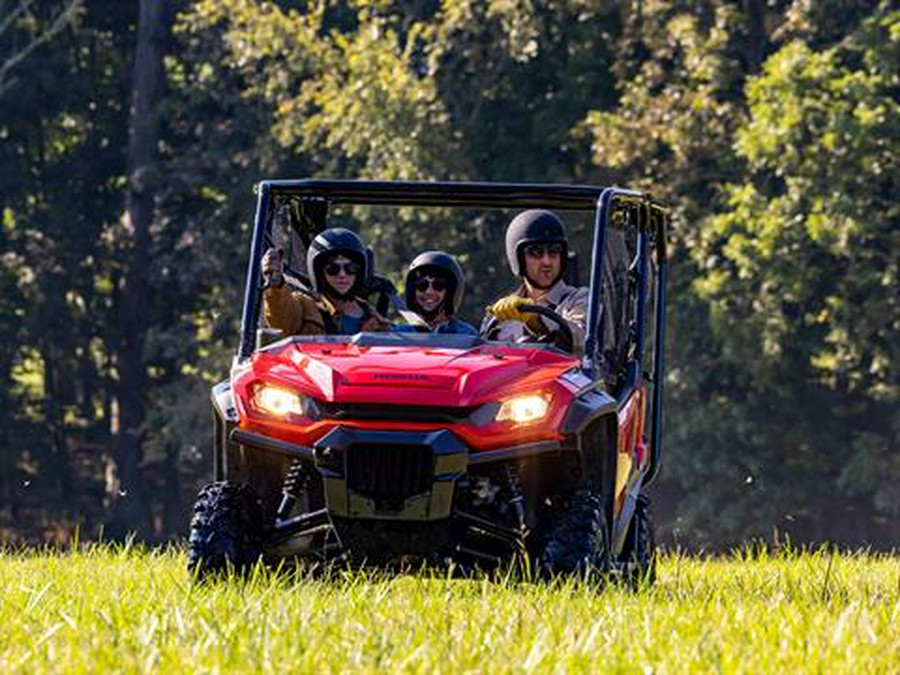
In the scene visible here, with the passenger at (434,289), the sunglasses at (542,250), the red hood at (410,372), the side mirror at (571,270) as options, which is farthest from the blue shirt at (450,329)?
the red hood at (410,372)

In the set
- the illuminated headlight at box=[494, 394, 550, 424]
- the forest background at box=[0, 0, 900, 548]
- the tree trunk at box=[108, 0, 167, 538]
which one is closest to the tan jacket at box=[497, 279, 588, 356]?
the illuminated headlight at box=[494, 394, 550, 424]

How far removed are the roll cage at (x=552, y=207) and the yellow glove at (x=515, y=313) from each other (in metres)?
0.43

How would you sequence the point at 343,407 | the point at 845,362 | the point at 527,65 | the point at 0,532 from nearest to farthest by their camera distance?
the point at 343,407 → the point at 845,362 → the point at 527,65 → the point at 0,532

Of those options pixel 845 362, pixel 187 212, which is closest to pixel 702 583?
pixel 845 362

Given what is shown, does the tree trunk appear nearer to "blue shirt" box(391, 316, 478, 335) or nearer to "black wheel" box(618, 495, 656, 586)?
"black wheel" box(618, 495, 656, 586)

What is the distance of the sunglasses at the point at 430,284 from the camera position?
1230cm

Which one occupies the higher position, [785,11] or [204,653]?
[785,11]

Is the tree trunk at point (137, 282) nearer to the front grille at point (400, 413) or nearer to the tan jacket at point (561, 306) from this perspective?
the tan jacket at point (561, 306)

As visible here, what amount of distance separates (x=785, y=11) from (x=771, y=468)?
262 inches

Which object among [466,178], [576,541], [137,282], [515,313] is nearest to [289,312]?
[515,313]

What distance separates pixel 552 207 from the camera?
471 inches

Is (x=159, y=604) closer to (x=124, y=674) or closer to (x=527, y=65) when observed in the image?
(x=124, y=674)

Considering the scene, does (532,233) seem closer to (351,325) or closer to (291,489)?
(351,325)

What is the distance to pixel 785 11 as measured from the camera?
3816 centimetres
